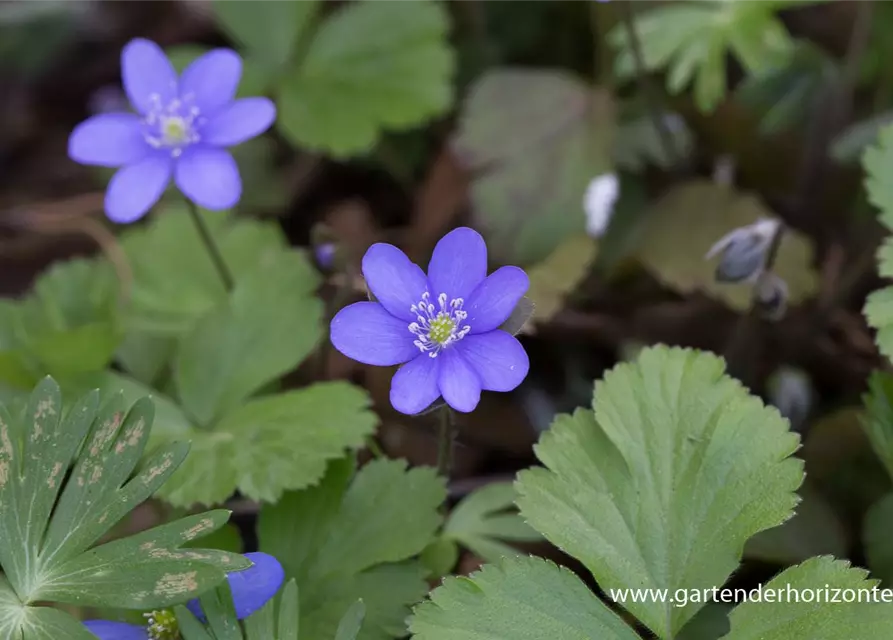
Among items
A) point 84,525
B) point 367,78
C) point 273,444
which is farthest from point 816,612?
point 367,78

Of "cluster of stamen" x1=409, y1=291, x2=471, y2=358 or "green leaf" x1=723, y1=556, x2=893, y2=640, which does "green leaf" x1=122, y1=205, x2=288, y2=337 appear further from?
"green leaf" x1=723, y1=556, x2=893, y2=640

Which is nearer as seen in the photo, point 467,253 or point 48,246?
point 467,253

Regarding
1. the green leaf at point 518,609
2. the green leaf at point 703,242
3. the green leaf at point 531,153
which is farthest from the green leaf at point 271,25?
the green leaf at point 518,609

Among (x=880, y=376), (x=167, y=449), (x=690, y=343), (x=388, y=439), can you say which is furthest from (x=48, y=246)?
(x=880, y=376)

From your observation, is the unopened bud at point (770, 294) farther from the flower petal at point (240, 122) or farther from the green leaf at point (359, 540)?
the flower petal at point (240, 122)

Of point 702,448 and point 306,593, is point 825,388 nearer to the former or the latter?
point 702,448

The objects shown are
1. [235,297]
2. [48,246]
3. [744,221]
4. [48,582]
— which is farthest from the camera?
[48,246]
